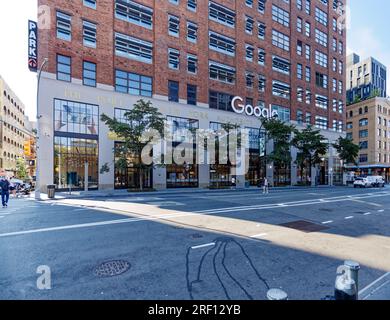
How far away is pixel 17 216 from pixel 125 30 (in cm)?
2450

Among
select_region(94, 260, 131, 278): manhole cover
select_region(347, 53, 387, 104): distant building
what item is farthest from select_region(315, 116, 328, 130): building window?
select_region(94, 260, 131, 278): manhole cover

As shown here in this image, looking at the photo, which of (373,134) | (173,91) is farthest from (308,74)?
(373,134)

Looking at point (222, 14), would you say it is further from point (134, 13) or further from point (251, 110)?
point (251, 110)

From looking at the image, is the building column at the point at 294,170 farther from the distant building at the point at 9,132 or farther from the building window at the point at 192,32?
the distant building at the point at 9,132

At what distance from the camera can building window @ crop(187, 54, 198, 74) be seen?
3165 centimetres

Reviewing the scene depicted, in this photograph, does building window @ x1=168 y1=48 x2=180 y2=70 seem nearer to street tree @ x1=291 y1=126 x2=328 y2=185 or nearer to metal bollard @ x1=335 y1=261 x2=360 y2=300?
street tree @ x1=291 y1=126 x2=328 y2=185

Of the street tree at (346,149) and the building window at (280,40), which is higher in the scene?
the building window at (280,40)

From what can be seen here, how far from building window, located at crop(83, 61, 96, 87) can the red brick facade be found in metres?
0.49

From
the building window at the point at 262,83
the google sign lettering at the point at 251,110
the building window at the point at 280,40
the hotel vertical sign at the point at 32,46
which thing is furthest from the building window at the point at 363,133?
the hotel vertical sign at the point at 32,46

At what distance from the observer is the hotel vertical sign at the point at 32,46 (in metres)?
22.1

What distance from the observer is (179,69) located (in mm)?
30828

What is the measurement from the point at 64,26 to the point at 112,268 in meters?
27.8

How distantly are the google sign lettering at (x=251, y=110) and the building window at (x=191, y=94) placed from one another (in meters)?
6.64
